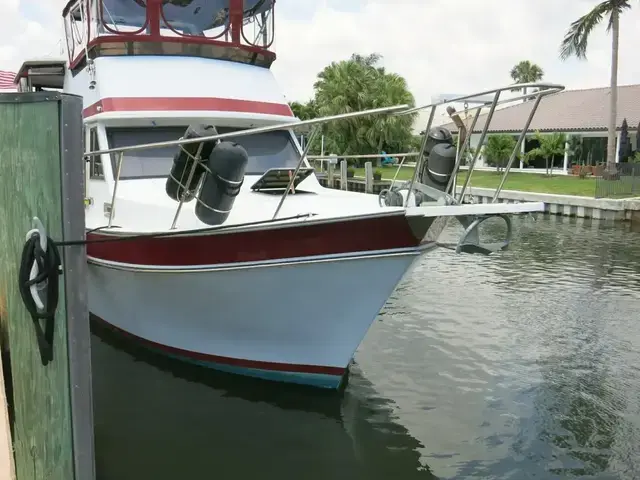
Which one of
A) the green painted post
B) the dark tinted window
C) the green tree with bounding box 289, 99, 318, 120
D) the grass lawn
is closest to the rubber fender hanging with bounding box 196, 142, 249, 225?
the green painted post

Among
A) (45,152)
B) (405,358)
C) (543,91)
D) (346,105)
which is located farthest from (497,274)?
(346,105)

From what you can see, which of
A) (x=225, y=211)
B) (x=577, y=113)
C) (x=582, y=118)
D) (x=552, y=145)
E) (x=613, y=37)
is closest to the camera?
(x=225, y=211)

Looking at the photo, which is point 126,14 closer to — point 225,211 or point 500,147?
point 225,211

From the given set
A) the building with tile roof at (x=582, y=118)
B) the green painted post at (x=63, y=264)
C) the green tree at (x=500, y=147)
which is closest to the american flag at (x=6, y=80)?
the green painted post at (x=63, y=264)

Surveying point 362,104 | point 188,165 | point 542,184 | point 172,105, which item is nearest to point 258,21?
point 172,105

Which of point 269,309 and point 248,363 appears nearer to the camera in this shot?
point 269,309

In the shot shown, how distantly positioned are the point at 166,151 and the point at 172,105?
525mm

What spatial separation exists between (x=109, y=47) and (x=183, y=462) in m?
5.00

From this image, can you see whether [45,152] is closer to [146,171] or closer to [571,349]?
[146,171]

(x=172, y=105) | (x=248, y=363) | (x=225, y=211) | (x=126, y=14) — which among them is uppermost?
(x=126, y=14)

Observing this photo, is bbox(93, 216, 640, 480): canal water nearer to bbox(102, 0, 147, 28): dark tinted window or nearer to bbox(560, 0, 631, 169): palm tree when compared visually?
bbox(102, 0, 147, 28): dark tinted window

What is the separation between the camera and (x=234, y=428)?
566 cm

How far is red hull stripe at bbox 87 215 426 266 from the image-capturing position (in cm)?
509

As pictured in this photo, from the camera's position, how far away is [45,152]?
3.50 m
